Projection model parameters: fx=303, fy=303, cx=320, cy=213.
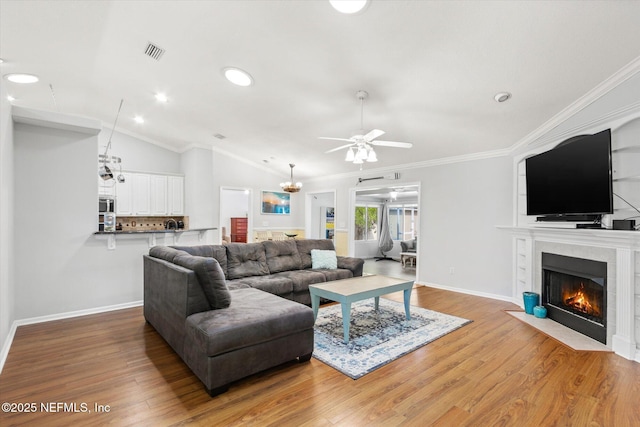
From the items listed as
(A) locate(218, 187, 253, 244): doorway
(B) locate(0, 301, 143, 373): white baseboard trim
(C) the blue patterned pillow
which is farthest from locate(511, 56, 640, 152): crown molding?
(B) locate(0, 301, 143, 373): white baseboard trim

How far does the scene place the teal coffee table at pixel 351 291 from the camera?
3.16m

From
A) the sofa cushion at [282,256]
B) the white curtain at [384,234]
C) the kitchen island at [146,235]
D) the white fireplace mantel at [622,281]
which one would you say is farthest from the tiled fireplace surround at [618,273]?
the white curtain at [384,234]

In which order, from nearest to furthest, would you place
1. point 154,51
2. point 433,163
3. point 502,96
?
point 502,96 → point 154,51 → point 433,163

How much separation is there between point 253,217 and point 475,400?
259 inches

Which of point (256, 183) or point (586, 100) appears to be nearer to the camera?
point (586, 100)

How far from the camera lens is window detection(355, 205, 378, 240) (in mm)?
10531

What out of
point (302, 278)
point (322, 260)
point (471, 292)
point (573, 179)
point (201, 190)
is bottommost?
point (471, 292)

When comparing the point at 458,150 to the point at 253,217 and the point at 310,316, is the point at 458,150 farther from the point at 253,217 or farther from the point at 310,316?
the point at 253,217

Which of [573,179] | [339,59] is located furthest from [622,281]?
[339,59]

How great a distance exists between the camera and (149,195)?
710cm

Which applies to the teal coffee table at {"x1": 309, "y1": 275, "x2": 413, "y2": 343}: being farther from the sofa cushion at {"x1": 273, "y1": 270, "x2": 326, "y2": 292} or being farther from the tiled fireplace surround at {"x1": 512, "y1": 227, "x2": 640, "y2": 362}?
the tiled fireplace surround at {"x1": 512, "y1": 227, "x2": 640, "y2": 362}

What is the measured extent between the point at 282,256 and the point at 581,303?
396cm

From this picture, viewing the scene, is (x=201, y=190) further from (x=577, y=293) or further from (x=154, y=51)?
(x=577, y=293)

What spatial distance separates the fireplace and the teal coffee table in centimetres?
185
